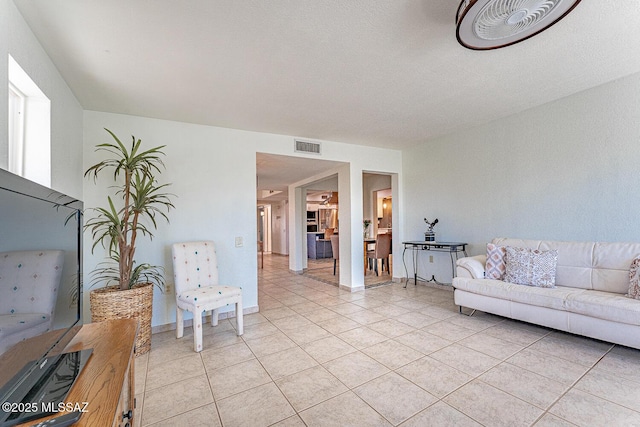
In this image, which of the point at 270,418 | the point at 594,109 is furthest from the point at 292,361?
the point at 594,109

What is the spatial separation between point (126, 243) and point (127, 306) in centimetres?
57

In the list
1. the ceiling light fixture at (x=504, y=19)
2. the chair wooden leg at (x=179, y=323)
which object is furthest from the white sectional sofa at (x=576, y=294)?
the chair wooden leg at (x=179, y=323)

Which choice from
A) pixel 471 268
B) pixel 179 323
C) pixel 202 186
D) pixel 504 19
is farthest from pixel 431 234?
pixel 179 323

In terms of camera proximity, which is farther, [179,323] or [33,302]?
[179,323]

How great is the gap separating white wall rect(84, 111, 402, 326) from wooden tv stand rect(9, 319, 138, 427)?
1637 millimetres

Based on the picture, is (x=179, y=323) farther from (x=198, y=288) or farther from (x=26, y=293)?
(x=26, y=293)

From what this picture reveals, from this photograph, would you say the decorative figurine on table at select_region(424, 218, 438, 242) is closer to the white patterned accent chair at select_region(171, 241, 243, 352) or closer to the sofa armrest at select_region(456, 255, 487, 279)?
the sofa armrest at select_region(456, 255, 487, 279)

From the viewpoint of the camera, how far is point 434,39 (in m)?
1.96

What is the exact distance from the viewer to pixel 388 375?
204 cm

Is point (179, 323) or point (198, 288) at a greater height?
point (198, 288)

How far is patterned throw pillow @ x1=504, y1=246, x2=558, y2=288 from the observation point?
9.29ft

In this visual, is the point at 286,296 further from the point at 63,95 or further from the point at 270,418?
the point at 63,95

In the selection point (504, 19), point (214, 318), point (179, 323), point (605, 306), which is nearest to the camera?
point (504, 19)

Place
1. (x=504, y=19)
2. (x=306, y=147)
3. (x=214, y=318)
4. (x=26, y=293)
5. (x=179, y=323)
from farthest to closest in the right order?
(x=306, y=147) → (x=214, y=318) → (x=179, y=323) → (x=504, y=19) → (x=26, y=293)
